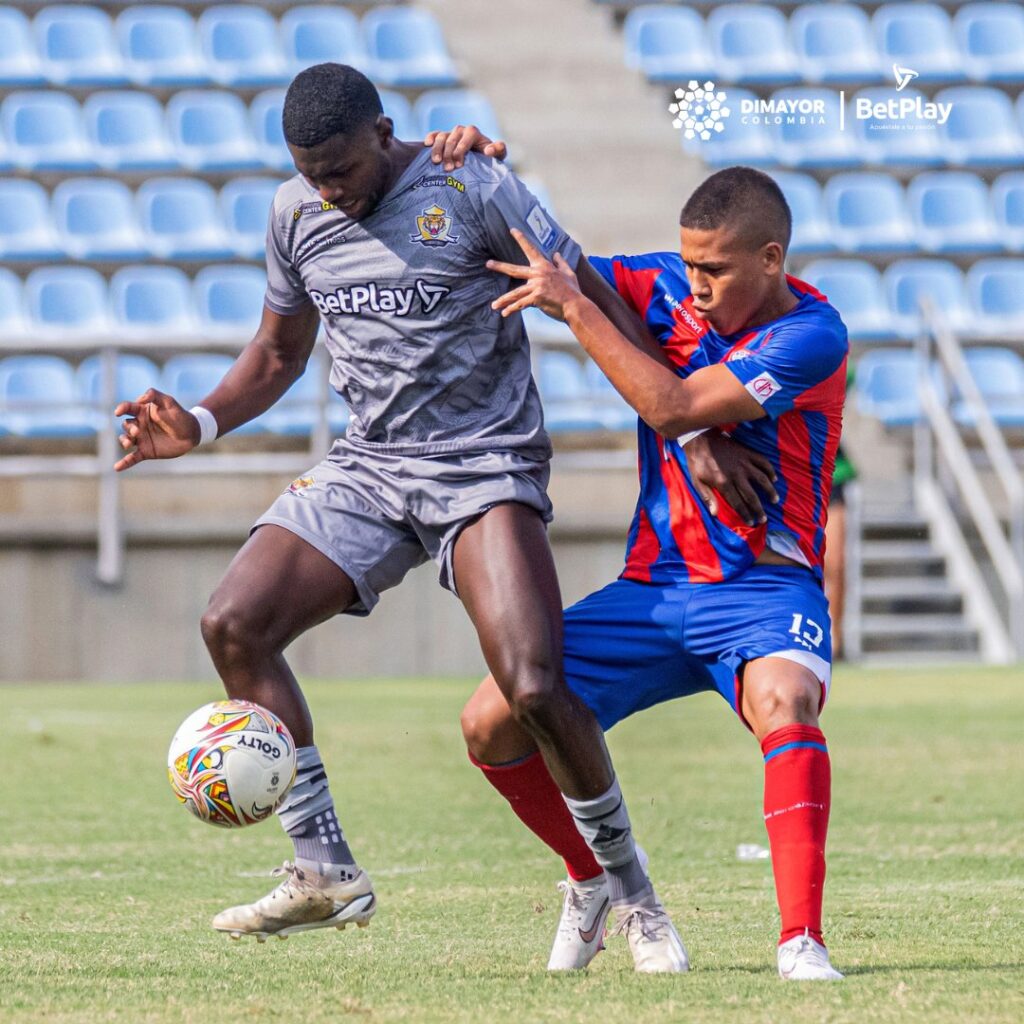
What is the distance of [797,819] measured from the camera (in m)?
3.37

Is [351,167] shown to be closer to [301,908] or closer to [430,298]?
[430,298]

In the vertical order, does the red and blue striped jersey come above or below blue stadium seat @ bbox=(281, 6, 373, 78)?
below

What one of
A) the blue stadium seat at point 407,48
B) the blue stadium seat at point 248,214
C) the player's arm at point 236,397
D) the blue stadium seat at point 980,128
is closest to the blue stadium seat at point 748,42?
the blue stadium seat at point 980,128

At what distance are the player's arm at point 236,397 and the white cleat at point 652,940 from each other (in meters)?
1.40

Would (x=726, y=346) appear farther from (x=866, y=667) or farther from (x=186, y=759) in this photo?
(x=866, y=667)

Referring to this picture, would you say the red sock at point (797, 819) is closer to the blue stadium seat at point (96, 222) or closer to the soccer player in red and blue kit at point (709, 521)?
the soccer player in red and blue kit at point (709, 521)

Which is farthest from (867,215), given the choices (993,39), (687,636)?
(687,636)

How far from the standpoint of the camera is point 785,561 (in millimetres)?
3740

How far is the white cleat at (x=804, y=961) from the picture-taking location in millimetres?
3244

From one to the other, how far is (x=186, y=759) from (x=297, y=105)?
1.32 m

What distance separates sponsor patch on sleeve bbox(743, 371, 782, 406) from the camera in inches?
A: 143

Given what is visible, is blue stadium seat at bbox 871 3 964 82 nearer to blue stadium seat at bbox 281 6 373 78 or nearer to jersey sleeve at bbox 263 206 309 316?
blue stadium seat at bbox 281 6 373 78

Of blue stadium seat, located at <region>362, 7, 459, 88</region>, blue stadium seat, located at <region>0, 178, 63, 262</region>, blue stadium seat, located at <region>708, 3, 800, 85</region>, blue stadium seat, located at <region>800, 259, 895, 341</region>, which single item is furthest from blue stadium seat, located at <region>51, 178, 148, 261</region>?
blue stadium seat, located at <region>800, 259, 895, 341</region>

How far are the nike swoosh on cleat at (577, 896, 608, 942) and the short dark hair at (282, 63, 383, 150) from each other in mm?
1612
